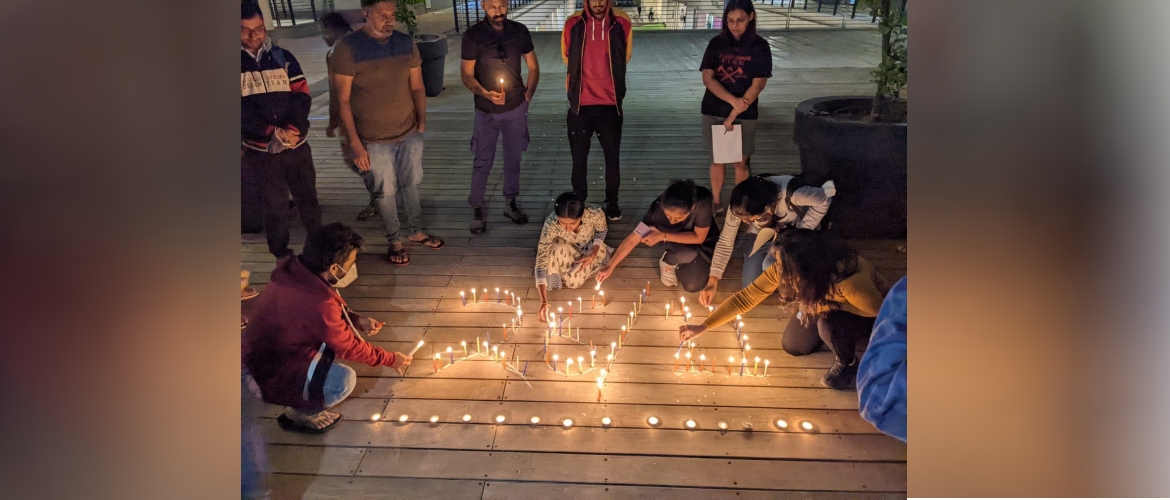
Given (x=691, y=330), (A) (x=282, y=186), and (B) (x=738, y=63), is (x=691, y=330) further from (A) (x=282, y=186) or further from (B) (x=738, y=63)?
(A) (x=282, y=186)

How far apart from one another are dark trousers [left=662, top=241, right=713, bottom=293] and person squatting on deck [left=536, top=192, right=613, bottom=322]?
361 millimetres

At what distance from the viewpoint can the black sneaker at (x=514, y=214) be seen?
13.4ft

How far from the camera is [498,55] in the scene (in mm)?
3590

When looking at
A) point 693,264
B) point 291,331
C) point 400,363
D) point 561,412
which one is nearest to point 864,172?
point 693,264

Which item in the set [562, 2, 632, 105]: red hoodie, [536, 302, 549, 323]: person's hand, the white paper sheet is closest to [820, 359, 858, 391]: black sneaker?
[536, 302, 549, 323]: person's hand

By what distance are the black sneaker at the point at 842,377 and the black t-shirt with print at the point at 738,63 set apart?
1.66 m

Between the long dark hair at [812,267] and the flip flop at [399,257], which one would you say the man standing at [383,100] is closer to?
the flip flop at [399,257]

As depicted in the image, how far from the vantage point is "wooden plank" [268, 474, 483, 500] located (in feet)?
6.19

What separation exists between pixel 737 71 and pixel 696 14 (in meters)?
8.74

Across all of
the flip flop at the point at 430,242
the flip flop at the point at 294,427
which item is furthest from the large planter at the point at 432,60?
the flip flop at the point at 294,427
